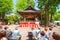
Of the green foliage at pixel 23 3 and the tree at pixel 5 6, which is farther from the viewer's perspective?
the green foliage at pixel 23 3

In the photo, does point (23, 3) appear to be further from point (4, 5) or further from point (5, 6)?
point (4, 5)

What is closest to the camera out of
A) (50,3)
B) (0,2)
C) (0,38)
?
(0,38)

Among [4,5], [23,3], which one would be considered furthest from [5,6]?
[23,3]

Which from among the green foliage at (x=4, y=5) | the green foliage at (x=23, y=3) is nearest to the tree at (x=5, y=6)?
the green foliage at (x=4, y=5)

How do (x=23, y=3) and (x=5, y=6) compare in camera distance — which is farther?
(x=23, y=3)

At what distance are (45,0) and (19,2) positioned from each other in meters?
31.4

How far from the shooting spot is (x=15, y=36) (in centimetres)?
1209

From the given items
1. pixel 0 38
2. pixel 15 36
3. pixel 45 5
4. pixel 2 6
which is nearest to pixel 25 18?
pixel 45 5

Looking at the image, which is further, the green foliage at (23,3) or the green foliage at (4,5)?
the green foliage at (23,3)

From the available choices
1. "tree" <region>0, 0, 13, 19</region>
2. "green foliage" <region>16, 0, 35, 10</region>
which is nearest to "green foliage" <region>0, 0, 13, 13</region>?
"tree" <region>0, 0, 13, 19</region>

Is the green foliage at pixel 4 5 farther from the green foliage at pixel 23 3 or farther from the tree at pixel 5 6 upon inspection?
the green foliage at pixel 23 3

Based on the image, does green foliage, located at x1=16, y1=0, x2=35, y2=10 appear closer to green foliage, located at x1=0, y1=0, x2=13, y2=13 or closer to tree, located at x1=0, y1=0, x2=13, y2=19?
tree, located at x1=0, y1=0, x2=13, y2=19

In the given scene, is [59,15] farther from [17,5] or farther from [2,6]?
[2,6]

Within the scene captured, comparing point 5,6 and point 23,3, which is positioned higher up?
point 23,3
